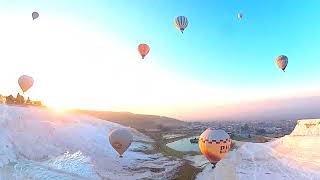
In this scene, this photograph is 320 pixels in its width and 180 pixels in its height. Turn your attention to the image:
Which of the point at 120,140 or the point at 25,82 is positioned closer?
the point at 120,140

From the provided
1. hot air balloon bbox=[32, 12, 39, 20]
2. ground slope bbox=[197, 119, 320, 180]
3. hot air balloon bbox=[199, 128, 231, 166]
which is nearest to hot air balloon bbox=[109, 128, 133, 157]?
ground slope bbox=[197, 119, 320, 180]

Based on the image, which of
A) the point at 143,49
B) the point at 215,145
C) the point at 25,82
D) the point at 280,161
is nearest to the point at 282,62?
the point at 280,161

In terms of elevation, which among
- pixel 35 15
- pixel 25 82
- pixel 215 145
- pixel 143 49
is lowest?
pixel 215 145

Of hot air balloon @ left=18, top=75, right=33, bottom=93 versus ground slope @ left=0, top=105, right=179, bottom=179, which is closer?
ground slope @ left=0, top=105, right=179, bottom=179

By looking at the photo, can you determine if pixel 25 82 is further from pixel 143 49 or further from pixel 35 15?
pixel 143 49

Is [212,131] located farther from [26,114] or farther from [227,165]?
[26,114]

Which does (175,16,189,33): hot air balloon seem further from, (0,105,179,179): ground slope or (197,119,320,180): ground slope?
(0,105,179,179): ground slope
